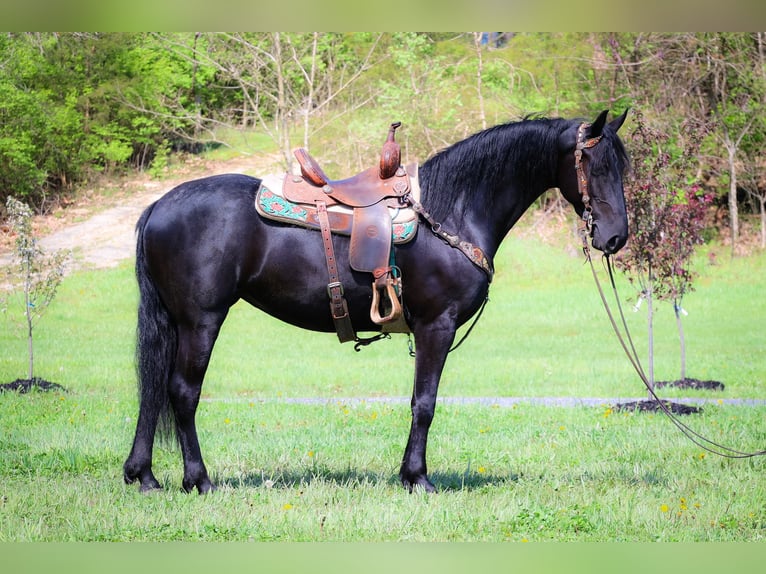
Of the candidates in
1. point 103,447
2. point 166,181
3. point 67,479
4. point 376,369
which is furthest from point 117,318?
point 67,479

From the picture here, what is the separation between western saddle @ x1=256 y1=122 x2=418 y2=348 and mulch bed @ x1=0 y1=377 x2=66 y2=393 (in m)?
4.90

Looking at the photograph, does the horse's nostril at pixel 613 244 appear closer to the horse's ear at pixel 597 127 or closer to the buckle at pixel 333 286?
the horse's ear at pixel 597 127

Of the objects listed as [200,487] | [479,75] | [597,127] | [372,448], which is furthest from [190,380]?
[479,75]

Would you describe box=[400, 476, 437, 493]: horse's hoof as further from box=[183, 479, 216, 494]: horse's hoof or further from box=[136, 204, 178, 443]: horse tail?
box=[136, 204, 178, 443]: horse tail

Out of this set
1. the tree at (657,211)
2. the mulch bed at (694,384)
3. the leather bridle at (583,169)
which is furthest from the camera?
the mulch bed at (694,384)

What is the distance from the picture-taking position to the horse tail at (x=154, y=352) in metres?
Answer: 4.61

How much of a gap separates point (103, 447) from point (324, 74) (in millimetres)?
11234

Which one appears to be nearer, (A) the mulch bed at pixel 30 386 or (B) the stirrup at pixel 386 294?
(B) the stirrup at pixel 386 294

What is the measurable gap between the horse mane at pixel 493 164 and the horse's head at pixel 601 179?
154 mm

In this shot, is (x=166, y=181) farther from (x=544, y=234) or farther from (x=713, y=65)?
(x=713, y=65)

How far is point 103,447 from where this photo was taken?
5.77m

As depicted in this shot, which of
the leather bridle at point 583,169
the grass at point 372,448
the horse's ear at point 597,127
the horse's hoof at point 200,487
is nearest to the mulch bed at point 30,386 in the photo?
the grass at point 372,448

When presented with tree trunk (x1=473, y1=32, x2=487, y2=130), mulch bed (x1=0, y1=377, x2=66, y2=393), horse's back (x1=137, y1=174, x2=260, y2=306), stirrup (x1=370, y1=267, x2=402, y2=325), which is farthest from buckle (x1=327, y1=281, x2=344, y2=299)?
tree trunk (x1=473, y1=32, x2=487, y2=130)

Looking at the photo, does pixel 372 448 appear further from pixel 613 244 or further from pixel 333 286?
pixel 613 244
